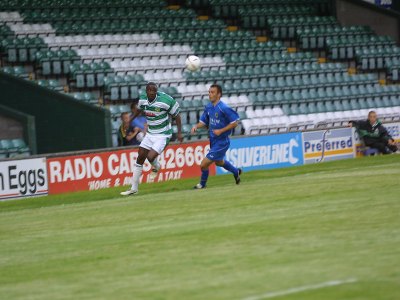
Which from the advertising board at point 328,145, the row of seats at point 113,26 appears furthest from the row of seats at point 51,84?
the advertising board at point 328,145

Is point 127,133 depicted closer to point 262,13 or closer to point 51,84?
point 51,84

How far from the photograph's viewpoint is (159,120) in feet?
66.3

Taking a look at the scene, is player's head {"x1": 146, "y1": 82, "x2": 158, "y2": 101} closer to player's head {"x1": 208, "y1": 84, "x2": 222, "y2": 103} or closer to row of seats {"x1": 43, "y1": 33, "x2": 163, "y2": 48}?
player's head {"x1": 208, "y1": 84, "x2": 222, "y2": 103}

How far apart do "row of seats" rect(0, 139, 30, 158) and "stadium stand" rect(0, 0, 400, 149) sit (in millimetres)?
3383

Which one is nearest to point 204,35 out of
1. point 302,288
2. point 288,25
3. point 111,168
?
point 288,25

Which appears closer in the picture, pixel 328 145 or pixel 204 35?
pixel 328 145

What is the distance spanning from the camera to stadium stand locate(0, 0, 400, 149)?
30203 mm

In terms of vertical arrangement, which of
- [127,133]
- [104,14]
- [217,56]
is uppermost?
[104,14]

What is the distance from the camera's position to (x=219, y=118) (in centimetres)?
2027

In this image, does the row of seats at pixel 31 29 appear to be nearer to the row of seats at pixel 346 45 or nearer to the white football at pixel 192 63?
the white football at pixel 192 63

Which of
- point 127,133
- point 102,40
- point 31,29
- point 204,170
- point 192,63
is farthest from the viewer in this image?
point 102,40

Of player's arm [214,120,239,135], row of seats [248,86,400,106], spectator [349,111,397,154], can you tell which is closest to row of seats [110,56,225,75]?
row of seats [248,86,400,106]

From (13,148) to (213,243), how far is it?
14170mm

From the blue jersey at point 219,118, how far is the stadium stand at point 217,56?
8192 millimetres
